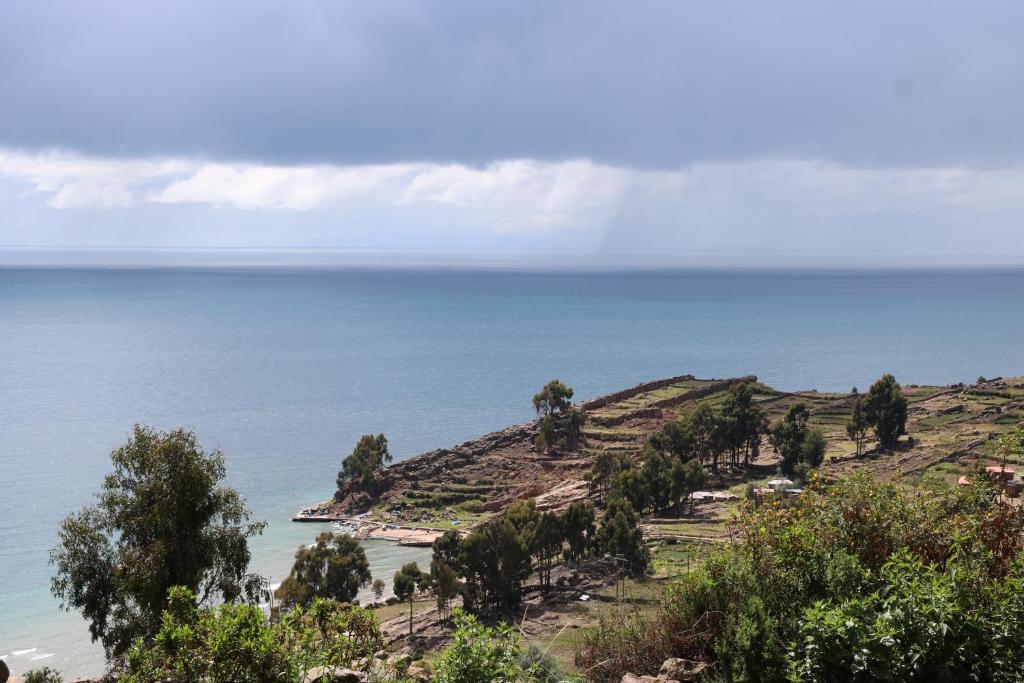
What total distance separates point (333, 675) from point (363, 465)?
71.5 m

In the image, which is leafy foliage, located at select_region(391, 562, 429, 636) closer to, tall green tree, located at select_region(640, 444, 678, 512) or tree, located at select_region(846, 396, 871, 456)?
tall green tree, located at select_region(640, 444, 678, 512)

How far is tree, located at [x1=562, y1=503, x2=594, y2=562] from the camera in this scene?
181 ft

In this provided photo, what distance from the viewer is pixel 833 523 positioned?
62.6 ft

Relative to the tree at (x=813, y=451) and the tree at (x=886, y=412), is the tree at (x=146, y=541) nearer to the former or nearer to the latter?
the tree at (x=813, y=451)

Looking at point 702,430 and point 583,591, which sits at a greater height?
point 702,430

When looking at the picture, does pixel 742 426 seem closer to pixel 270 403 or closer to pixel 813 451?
pixel 813 451

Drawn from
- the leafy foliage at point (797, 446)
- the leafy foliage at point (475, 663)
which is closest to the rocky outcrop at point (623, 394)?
the leafy foliage at point (797, 446)

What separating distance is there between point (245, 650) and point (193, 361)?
175m

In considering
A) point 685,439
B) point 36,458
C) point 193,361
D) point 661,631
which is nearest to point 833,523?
point 661,631

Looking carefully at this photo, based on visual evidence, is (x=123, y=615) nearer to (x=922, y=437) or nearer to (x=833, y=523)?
(x=833, y=523)

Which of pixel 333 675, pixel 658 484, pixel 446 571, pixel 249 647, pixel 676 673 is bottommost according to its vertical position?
pixel 446 571

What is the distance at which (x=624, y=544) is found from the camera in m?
53.0

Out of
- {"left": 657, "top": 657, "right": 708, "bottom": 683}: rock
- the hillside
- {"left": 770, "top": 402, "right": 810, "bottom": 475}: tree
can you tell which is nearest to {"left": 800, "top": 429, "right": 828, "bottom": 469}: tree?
{"left": 770, "top": 402, "right": 810, "bottom": 475}: tree

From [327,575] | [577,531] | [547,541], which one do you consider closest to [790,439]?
[577,531]
